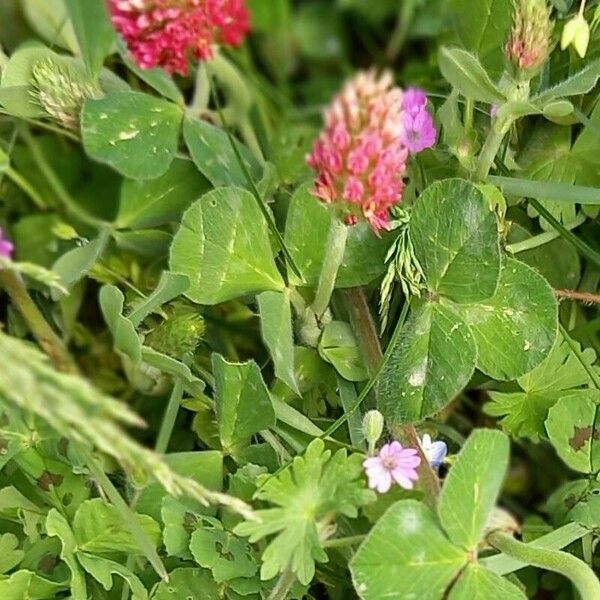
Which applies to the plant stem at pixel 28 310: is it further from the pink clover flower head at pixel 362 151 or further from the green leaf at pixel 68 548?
the pink clover flower head at pixel 362 151

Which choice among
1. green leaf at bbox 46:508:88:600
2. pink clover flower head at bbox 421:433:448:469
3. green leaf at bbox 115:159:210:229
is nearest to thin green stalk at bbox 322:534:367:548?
pink clover flower head at bbox 421:433:448:469

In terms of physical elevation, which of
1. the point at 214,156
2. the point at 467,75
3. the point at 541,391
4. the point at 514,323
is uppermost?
the point at 467,75

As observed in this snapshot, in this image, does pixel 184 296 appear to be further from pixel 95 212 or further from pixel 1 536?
pixel 95 212

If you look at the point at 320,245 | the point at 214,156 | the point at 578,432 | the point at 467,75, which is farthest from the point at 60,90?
the point at 578,432

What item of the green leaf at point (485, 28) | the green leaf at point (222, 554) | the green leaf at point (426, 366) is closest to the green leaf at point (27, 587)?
the green leaf at point (222, 554)

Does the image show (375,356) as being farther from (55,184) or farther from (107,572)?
(55,184)

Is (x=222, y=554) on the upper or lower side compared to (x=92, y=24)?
lower

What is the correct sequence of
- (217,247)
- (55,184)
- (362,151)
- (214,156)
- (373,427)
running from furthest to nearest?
(55,184) → (214,156) → (217,247) → (373,427) → (362,151)
